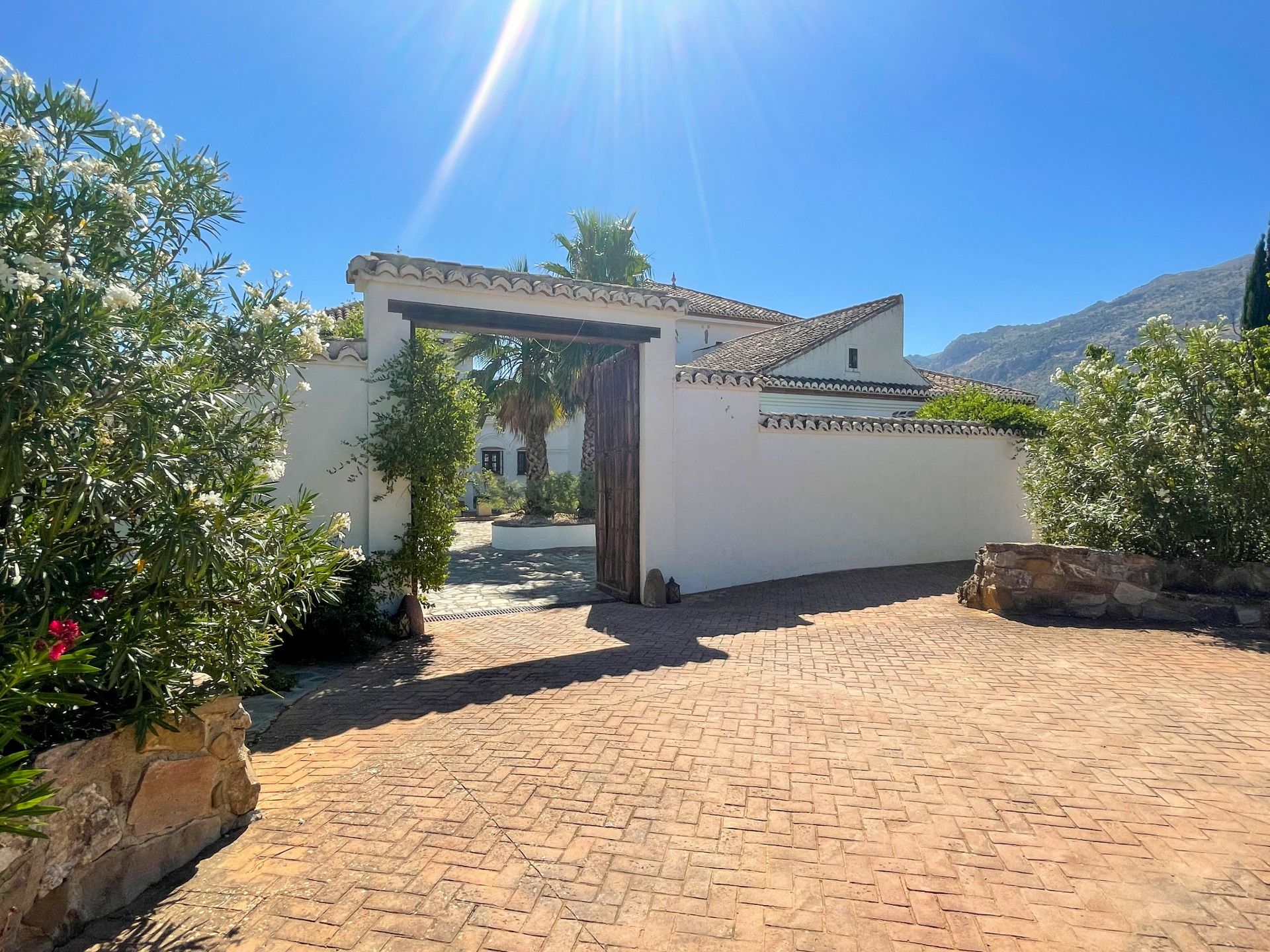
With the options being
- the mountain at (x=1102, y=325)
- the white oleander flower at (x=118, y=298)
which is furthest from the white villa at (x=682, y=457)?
the mountain at (x=1102, y=325)

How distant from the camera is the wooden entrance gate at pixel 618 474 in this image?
372 inches

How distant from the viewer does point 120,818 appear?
2.78 m

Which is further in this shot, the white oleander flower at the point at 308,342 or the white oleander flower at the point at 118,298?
the white oleander flower at the point at 308,342

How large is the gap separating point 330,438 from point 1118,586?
920 centimetres

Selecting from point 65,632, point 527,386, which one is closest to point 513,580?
point 527,386

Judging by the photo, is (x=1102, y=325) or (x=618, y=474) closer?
(x=618, y=474)

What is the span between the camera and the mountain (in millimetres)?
59625

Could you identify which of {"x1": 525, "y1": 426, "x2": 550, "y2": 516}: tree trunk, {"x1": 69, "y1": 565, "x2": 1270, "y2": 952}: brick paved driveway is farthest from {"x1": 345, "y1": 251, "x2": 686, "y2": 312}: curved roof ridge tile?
{"x1": 525, "y1": 426, "x2": 550, "y2": 516}: tree trunk

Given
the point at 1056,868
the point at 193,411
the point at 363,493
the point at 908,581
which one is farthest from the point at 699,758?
the point at 908,581

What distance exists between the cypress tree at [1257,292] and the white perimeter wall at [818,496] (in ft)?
23.3

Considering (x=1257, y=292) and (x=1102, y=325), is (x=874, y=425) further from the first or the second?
(x=1102, y=325)

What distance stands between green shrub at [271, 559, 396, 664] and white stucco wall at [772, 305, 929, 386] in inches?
519

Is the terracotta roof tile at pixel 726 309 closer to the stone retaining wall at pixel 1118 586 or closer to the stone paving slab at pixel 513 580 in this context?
the stone paving slab at pixel 513 580

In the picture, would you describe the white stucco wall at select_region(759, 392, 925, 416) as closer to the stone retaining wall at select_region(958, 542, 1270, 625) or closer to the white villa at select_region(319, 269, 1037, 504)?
the white villa at select_region(319, 269, 1037, 504)
